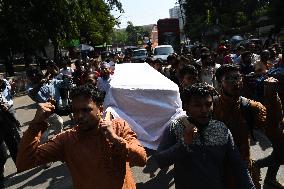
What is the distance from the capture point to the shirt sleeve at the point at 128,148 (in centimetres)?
256

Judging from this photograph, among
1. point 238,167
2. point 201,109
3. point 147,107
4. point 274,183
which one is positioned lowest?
point 274,183

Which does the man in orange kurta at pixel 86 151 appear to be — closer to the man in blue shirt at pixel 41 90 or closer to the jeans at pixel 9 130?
the jeans at pixel 9 130

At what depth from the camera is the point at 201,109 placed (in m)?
2.84

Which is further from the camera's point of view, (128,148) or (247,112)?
(247,112)

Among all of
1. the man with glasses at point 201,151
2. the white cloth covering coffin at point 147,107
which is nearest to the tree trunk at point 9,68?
the white cloth covering coffin at point 147,107

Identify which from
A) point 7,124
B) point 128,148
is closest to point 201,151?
point 128,148

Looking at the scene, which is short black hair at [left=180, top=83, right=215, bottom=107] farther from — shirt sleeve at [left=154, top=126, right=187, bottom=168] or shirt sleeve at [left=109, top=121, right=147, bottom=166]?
shirt sleeve at [left=109, top=121, right=147, bottom=166]

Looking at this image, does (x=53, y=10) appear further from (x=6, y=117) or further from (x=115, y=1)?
(x=115, y=1)

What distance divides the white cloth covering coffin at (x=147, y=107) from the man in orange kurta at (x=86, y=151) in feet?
9.05

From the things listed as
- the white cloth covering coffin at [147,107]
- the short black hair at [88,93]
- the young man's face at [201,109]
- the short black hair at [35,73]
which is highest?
the short black hair at [88,93]

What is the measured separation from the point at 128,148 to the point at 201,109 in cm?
60

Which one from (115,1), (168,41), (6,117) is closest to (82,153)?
(6,117)

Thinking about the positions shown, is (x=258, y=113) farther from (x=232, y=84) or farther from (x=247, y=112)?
(x=232, y=84)

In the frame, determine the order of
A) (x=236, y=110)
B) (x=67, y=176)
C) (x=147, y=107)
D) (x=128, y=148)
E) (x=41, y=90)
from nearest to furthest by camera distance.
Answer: (x=128, y=148) → (x=236, y=110) → (x=147, y=107) → (x=67, y=176) → (x=41, y=90)
